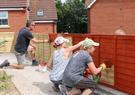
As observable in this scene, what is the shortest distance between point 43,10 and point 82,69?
44.6 meters

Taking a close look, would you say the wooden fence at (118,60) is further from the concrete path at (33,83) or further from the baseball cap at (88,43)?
the baseball cap at (88,43)

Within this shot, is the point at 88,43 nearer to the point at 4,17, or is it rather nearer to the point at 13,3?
the point at 4,17

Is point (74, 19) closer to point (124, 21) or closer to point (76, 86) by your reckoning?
point (124, 21)

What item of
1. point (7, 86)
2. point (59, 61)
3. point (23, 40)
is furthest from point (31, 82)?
point (23, 40)

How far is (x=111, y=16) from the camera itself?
142ft

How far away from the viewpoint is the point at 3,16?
143 ft

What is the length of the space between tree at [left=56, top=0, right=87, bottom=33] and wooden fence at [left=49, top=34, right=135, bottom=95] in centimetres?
5053

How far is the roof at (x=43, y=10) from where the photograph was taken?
5109 cm

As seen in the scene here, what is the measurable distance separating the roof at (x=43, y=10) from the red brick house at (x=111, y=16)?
576cm

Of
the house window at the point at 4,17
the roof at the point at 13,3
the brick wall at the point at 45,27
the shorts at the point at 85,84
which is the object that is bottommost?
the brick wall at the point at 45,27

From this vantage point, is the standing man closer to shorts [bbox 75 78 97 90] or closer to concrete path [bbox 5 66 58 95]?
concrete path [bbox 5 66 58 95]

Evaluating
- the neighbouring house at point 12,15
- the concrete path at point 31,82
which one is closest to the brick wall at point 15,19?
the neighbouring house at point 12,15

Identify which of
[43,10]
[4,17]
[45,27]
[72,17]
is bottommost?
[45,27]

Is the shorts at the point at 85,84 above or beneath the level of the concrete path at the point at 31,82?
above
